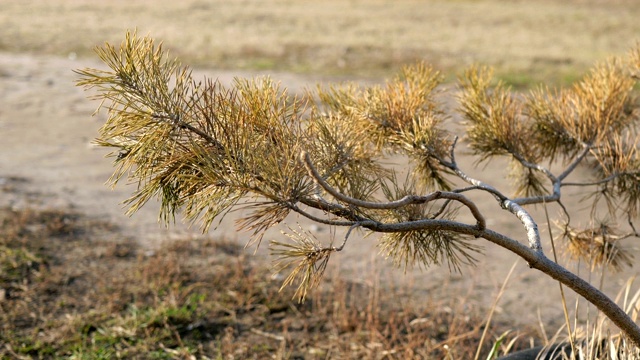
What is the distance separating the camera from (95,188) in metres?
5.62

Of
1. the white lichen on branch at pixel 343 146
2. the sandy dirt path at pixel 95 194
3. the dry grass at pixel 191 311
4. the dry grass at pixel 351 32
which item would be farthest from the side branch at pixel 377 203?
the dry grass at pixel 351 32

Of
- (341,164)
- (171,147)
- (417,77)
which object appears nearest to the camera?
(171,147)

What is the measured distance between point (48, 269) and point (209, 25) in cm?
1223

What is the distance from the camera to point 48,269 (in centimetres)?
392

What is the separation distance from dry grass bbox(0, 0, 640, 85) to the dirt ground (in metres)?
1.34

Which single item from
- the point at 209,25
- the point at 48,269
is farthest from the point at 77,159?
the point at 209,25

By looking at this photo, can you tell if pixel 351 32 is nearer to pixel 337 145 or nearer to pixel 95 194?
pixel 95 194

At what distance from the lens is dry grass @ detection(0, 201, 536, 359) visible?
316 centimetres

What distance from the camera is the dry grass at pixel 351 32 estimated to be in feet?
36.3

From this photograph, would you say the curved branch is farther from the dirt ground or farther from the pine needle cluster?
the dirt ground

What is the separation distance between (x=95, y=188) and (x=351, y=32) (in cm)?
979

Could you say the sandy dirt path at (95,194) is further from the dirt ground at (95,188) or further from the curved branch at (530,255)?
A: the curved branch at (530,255)

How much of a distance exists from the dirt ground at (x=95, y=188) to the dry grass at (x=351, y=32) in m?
1.34

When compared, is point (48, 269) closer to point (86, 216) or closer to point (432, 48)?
point (86, 216)
